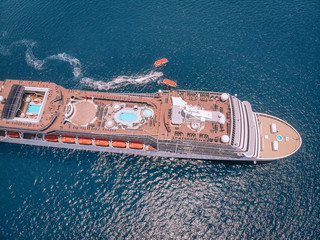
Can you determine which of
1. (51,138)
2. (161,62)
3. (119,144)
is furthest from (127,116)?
(161,62)

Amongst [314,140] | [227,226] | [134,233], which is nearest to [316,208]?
[314,140]

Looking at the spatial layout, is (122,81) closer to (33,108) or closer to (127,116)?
(127,116)

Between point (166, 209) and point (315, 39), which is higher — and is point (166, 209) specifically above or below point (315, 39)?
below

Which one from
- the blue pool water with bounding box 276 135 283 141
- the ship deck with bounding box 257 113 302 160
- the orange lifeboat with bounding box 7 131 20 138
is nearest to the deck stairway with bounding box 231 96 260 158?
the ship deck with bounding box 257 113 302 160

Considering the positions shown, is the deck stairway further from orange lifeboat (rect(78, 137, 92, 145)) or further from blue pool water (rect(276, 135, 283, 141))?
orange lifeboat (rect(78, 137, 92, 145))

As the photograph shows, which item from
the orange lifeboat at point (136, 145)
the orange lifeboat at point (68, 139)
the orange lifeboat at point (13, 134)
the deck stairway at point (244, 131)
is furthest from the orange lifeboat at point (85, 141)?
the deck stairway at point (244, 131)

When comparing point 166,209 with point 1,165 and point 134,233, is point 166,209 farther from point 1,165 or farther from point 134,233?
point 1,165
